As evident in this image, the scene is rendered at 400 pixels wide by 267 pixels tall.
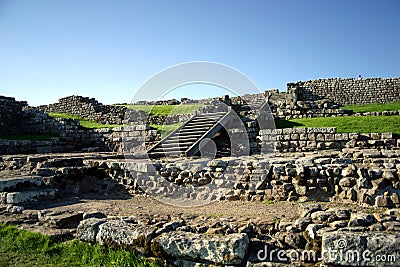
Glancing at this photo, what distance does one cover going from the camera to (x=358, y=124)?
494 inches

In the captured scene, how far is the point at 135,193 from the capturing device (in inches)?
340

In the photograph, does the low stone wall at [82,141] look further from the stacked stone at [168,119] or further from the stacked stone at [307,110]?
the stacked stone at [307,110]

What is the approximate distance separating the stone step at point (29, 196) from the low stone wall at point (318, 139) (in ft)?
27.2

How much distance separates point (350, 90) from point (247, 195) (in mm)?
21409

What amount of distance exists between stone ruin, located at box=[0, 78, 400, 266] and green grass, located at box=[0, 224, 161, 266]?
0.16 metres

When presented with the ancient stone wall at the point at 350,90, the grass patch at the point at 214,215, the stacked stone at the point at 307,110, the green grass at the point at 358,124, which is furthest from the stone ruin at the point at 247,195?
the ancient stone wall at the point at 350,90

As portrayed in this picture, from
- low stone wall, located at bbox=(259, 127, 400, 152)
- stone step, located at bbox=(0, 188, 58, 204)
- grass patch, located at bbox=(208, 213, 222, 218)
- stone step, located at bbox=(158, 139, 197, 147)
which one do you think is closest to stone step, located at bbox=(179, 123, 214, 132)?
stone step, located at bbox=(158, 139, 197, 147)

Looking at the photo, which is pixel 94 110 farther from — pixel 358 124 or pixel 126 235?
pixel 126 235

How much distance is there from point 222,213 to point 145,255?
2093 millimetres

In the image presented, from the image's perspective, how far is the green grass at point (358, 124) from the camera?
11747mm

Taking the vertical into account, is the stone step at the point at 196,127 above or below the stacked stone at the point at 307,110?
below

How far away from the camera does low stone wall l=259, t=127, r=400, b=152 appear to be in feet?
35.5

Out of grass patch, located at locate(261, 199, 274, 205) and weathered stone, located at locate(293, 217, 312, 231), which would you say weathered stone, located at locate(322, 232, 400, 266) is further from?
grass patch, located at locate(261, 199, 274, 205)

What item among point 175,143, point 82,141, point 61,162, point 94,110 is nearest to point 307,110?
point 175,143
